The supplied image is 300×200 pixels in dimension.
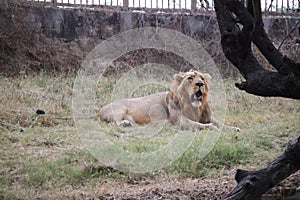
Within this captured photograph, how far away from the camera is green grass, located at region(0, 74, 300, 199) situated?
5.27 m

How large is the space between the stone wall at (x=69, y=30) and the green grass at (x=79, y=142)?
2259 millimetres

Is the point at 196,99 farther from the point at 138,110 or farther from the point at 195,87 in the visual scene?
the point at 138,110

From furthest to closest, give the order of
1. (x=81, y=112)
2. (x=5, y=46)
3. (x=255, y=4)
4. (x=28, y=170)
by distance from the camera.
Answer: (x=5, y=46)
(x=81, y=112)
(x=28, y=170)
(x=255, y=4)

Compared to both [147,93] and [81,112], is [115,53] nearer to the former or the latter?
[147,93]

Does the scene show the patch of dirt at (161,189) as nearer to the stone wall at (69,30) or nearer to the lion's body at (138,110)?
the lion's body at (138,110)

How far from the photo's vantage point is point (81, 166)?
5516 mm

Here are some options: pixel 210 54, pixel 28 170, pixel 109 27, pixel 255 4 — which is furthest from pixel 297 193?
pixel 109 27

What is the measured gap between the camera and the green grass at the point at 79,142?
527 cm

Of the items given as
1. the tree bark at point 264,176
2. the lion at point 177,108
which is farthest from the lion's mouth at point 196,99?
the tree bark at point 264,176

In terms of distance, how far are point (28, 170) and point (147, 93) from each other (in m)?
4.62

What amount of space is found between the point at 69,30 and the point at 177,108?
5.17 metres

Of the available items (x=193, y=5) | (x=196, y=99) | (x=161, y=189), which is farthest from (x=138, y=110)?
(x=193, y=5)

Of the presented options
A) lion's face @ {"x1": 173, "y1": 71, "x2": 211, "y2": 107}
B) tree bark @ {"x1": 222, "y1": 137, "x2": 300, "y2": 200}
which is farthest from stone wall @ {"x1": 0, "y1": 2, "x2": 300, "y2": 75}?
tree bark @ {"x1": 222, "y1": 137, "x2": 300, "y2": 200}

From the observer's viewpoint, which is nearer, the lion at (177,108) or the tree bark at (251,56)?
the tree bark at (251,56)
